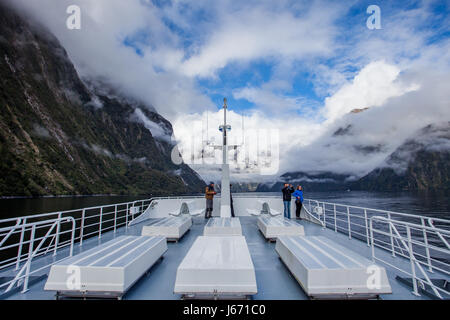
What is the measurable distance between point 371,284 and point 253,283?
57.5 inches

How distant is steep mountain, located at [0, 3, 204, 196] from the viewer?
79875mm

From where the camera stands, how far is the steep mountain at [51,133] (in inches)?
3145

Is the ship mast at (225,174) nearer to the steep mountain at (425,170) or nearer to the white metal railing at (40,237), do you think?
the white metal railing at (40,237)

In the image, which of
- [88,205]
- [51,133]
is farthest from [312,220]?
[51,133]

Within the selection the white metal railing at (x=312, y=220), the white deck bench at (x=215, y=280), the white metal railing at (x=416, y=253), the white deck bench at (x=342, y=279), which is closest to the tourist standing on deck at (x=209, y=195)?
the white metal railing at (x=312, y=220)

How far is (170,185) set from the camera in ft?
552

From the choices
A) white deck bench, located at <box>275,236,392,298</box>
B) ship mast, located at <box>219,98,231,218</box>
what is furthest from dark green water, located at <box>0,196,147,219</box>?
white deck bench, located at <box>275,236,392,298</box>

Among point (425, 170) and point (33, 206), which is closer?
point (33, 206)

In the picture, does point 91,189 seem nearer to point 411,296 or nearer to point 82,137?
point 82,137

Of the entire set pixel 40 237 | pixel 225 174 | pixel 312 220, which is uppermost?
pixel 225 174

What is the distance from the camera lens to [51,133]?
97.2 m

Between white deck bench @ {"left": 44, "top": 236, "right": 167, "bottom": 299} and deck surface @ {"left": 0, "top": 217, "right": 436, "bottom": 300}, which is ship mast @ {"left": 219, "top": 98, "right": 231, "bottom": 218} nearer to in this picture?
deck surface @ {"left": 0, "top": 217, "right": 436, "bottom": 300}

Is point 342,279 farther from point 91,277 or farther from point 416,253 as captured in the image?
point 91,277
